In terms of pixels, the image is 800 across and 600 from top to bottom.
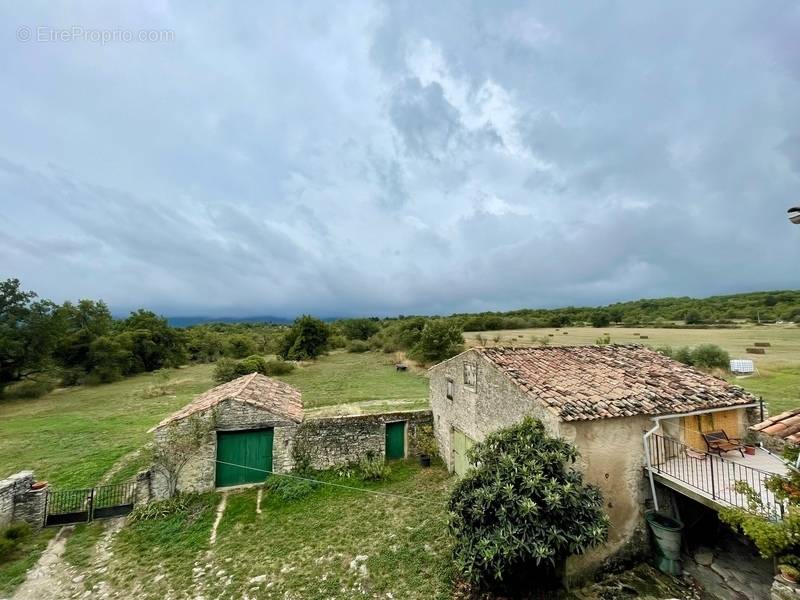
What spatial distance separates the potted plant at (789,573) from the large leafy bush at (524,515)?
2.54m

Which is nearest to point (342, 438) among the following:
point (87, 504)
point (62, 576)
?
point (62, 576)

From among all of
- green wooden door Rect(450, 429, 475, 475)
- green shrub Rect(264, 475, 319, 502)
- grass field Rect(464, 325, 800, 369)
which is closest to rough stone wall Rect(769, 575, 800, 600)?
green wooden door Rect(450, 429, 475, 475)

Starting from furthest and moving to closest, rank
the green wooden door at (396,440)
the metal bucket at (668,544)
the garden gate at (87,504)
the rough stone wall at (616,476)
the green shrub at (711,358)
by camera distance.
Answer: the green shrub at (711,358) < the green wooden door at (396,440) < the garden gate at (87,504) < the rough stone wall at (616,476) < the metal bucket at (668,544)

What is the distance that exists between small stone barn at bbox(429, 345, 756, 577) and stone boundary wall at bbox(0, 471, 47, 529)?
46.0ft

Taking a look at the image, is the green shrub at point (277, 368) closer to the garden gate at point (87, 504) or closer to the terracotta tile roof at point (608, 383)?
the garden gate at point (87, 504)

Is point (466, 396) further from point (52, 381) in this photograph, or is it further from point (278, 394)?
point (52, 381)

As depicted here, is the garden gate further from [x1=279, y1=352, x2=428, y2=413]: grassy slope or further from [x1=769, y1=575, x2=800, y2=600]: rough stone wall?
[x1=769, y1=575, x2=800, y2=600]: rough stone wall

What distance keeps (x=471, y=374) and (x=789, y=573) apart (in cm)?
807

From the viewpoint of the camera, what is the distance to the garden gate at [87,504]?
11.4m

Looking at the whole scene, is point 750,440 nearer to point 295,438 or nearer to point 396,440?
point 396,440

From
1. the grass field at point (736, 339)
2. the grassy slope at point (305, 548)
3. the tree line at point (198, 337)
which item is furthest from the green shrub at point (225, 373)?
the grass field at point (736, 339)

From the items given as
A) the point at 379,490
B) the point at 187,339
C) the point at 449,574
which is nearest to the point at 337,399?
the point at 379,490

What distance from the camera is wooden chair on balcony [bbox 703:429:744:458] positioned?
9320 mm

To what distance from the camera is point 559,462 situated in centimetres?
766
